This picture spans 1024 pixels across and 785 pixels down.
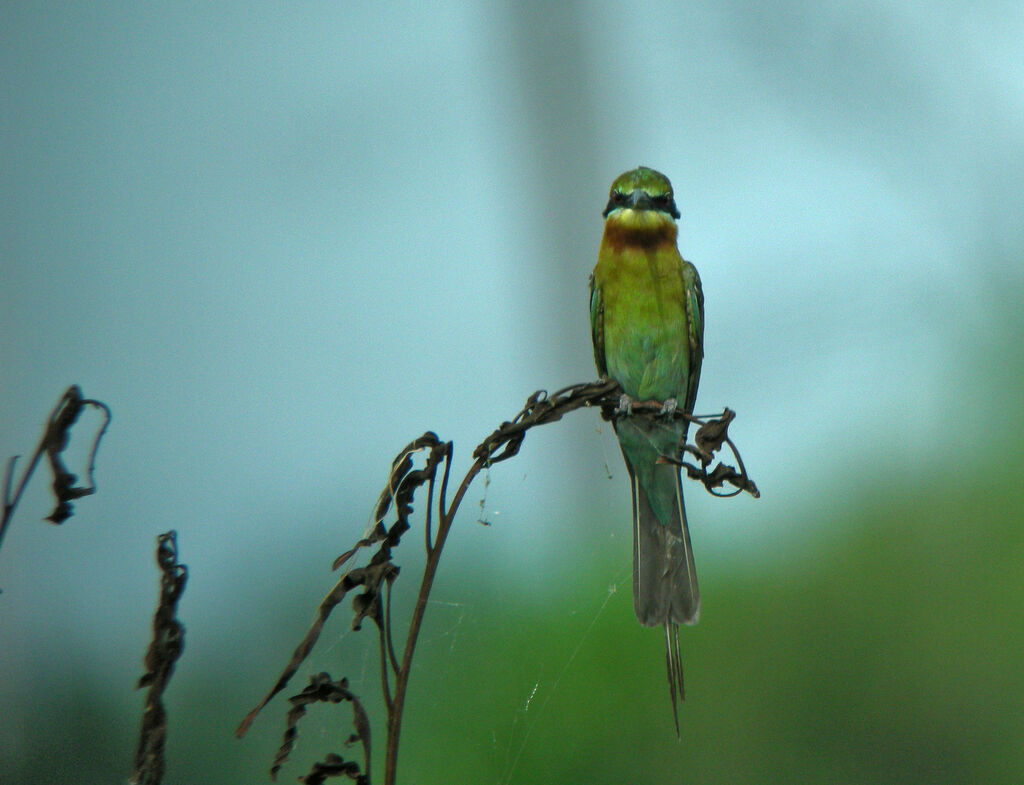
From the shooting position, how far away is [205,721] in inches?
78.4

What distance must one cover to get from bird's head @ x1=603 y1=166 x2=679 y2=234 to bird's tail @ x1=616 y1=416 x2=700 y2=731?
0.49 metres

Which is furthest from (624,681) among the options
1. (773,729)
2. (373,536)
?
(373,536)

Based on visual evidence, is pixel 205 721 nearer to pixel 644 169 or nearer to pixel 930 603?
pixel 644 169

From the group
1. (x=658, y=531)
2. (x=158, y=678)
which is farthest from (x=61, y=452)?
(x=658, y=531)

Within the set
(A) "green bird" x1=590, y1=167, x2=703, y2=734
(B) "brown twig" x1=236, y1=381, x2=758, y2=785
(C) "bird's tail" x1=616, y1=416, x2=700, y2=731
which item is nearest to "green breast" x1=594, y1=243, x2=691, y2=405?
(A) "green bird" x1=590, y1=167, x2=703, y2=734

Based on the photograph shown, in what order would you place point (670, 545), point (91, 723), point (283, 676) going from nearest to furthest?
point (283, 676), point (670, 545), point (91, 723)

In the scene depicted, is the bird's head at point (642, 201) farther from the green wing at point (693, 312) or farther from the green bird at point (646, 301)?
the green wing at point (693, 312)

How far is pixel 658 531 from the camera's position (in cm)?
182

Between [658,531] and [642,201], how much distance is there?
81 cm

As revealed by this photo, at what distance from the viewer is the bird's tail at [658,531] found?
1540 millimetres

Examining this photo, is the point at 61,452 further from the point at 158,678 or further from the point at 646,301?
the point at 646,301

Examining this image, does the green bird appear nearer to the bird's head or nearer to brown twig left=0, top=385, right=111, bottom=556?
the bird's head

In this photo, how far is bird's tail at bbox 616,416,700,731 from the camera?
1540 millimetres

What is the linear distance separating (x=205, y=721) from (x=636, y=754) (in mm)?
1020
